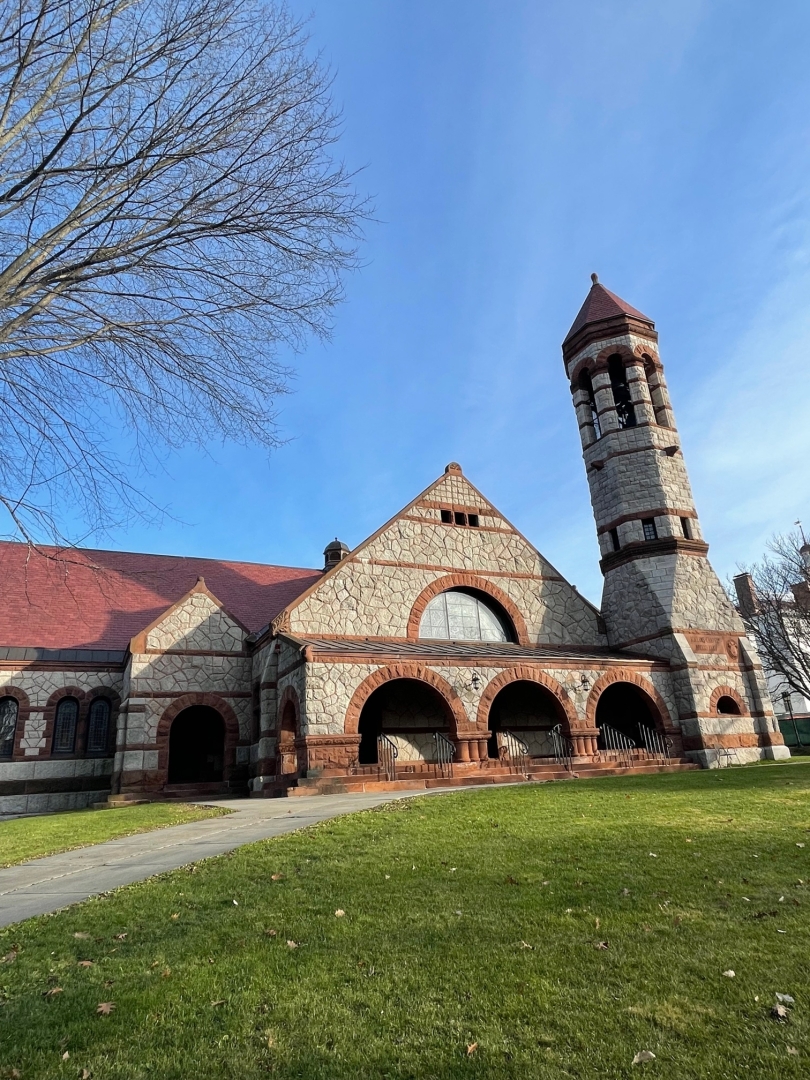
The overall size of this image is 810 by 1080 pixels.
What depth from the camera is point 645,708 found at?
21.6 metres

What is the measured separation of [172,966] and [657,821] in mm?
6344

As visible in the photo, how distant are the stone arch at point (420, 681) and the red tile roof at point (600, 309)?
15.8 m

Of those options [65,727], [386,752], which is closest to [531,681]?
[386,752]

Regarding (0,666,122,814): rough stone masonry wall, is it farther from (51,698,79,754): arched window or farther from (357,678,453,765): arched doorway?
(357,678,453,765): arched doorway

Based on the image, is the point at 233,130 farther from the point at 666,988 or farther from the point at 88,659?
the point at 88,659

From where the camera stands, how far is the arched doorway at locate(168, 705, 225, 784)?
2120 cm

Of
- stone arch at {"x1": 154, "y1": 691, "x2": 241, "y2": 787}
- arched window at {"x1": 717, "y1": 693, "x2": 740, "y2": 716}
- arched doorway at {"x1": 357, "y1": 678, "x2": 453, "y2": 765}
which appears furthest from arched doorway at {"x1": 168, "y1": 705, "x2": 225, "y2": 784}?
A: arched window at {"x1": 717, "y1": 693, "x2": 740, "y2": 716}

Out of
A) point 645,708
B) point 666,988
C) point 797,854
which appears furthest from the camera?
point 645,708

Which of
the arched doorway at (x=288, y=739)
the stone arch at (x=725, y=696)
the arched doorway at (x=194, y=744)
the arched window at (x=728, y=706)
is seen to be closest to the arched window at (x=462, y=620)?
the arched doorway at (x=288, y=739)

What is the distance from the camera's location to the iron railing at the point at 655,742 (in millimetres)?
19797

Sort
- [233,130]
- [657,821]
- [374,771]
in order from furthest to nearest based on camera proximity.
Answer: [374,771], [657,821], [233,130]

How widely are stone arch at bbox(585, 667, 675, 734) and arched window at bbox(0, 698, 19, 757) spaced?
16825 millimetres

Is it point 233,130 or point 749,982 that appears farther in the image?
point 233,130

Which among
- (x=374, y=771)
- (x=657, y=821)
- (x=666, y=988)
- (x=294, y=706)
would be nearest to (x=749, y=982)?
(x=666, y=988)
